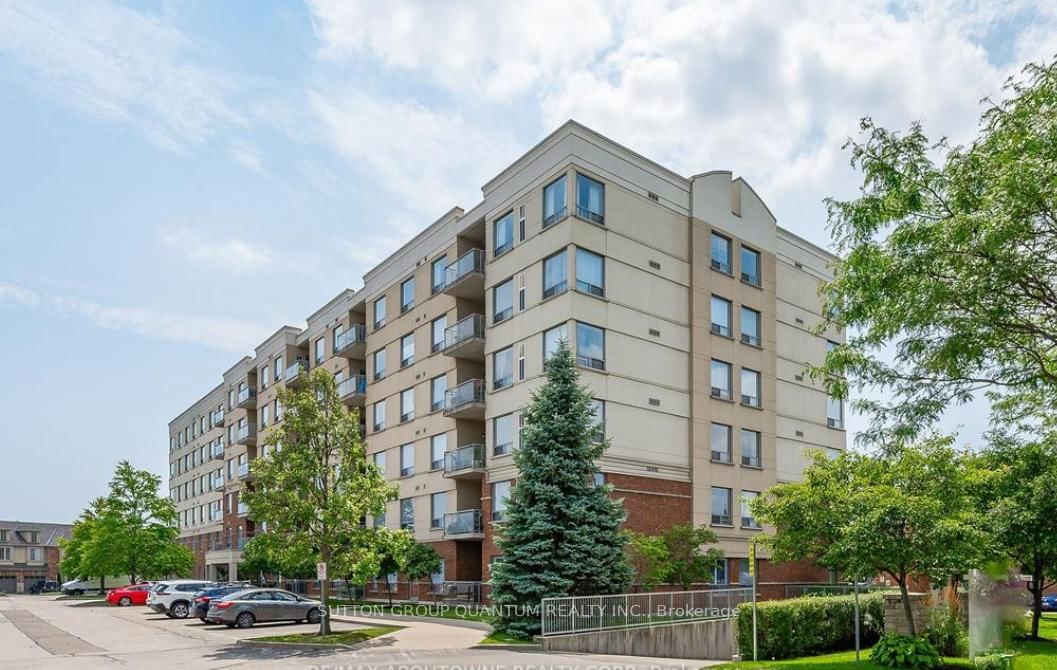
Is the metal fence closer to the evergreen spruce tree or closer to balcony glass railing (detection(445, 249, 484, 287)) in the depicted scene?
the evergreen spruce tree

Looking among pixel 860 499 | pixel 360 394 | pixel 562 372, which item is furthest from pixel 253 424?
pixel 860 499

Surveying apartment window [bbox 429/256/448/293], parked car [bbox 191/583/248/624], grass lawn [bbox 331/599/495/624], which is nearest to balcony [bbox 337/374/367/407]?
apartment window [bbox 429/256/448/293]

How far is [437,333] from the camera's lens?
4128cm

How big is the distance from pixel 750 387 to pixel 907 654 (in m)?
21.4

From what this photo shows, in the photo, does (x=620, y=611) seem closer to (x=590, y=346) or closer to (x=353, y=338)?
(x=590, y=346)

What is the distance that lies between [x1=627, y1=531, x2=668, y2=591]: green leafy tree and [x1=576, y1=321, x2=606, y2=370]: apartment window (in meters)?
6.36

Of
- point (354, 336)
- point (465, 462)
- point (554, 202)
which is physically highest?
point (554, 202)

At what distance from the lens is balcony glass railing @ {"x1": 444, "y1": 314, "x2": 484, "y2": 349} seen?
37.3 metres

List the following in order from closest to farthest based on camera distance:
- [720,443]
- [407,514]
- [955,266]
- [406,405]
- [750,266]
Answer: [955,266] < [720,443] < [750,266] < [407,514] < [406,405]

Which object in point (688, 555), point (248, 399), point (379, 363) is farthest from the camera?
point (248, 399)

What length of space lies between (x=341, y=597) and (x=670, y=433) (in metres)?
21.1

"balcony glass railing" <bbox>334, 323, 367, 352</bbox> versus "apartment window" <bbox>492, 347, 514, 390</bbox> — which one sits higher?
"balcony glass railing" <bbox>334, 323, 367, 352</bbox>

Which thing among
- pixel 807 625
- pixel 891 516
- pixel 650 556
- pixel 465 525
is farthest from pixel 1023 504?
pixel 465 525

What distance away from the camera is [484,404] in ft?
119
